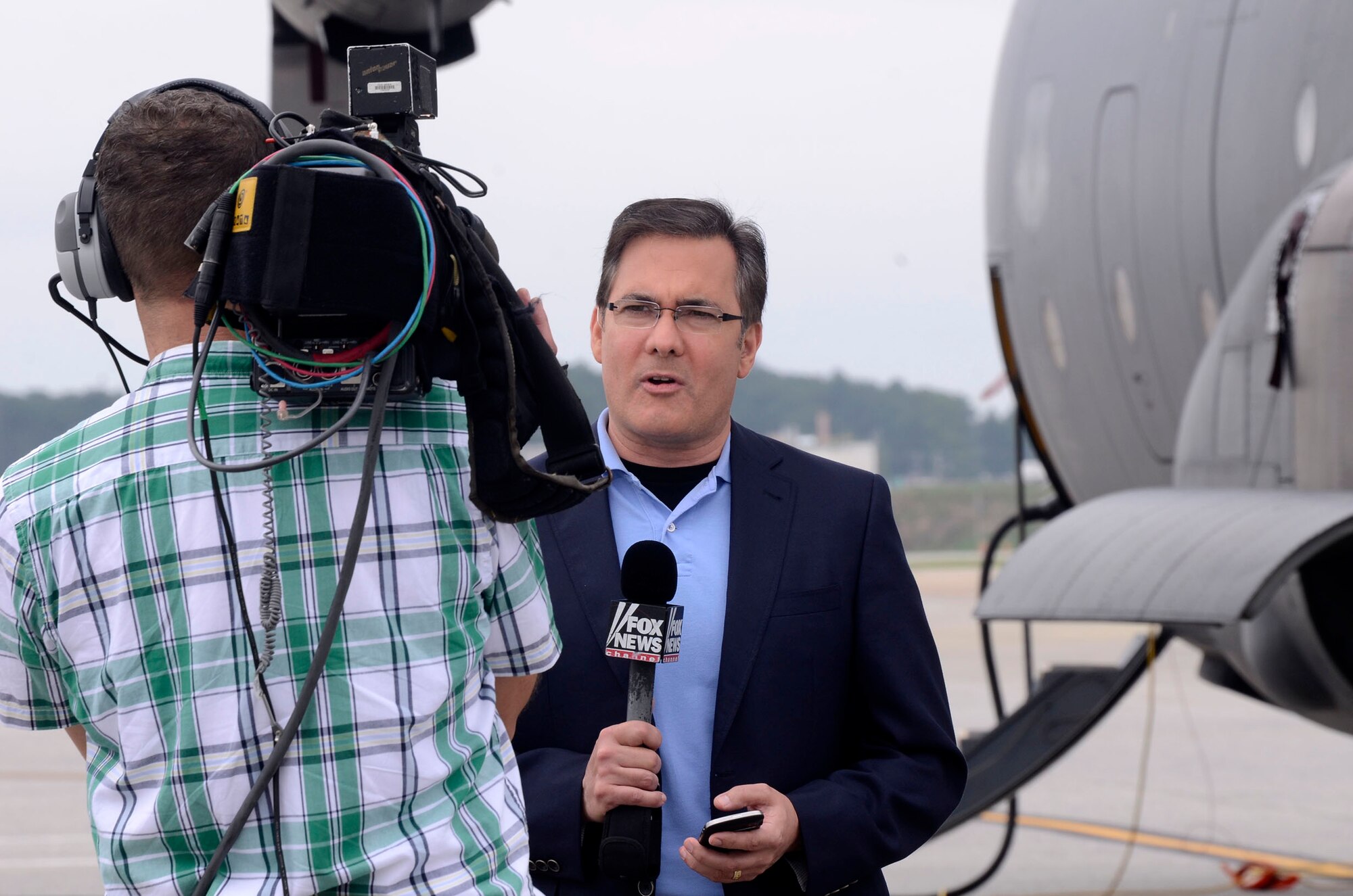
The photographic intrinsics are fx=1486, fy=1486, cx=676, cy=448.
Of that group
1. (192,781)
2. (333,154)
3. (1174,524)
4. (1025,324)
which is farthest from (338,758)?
(1025,324)

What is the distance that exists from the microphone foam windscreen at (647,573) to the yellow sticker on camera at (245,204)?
3.22ft

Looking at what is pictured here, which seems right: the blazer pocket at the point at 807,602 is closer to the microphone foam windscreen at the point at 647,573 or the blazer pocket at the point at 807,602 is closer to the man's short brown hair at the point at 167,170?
the microphone foam windscreen at the point at 647,573

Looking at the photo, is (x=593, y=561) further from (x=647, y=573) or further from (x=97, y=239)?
(x=97, y=239)

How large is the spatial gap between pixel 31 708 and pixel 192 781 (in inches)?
11.6

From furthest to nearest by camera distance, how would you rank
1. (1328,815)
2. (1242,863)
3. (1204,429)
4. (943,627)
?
(943,627)
(1328,815)
(1242,863)
(1204,429)

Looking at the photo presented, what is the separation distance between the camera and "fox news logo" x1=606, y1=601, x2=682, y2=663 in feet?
7.75

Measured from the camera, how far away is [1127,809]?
11.3m

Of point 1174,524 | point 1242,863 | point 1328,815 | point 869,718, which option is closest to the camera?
point 869,718

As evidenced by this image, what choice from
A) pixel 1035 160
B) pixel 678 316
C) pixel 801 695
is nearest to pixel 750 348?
pixel 678 316

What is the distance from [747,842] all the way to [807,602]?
1.49 feet

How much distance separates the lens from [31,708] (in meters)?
1.83

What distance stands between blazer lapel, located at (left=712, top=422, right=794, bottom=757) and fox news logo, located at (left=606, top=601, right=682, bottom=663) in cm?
23

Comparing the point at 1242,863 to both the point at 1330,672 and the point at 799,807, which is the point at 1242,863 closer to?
the point at 1330,672

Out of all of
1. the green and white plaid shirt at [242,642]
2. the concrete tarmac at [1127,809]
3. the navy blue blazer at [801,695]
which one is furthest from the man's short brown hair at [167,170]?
the concrete tarmac at [1127,809]
